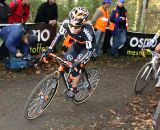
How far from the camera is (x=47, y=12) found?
11.8m

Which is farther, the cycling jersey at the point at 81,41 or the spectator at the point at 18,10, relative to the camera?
the spectator at the point at 18,10

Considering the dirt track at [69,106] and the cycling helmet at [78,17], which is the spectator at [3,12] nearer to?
the dirt track at [69,106]

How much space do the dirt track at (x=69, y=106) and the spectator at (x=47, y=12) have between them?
2.20 meters

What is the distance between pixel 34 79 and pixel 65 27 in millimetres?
2683

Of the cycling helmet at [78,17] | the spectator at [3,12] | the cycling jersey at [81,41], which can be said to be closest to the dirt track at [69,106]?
the cycling jersey at [81,41]

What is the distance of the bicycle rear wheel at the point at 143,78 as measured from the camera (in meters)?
9.40

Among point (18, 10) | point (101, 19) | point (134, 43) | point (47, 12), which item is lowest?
point (134, 43)

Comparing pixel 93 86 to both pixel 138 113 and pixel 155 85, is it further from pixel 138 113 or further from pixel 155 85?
pixel 155 85

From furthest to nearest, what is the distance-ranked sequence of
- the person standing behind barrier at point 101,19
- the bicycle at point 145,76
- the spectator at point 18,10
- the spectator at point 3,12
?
the person standing behind barrier at point 101,19
the spectator at point 18,10
the spectator at point 3,12
the bicycle at point 145,76

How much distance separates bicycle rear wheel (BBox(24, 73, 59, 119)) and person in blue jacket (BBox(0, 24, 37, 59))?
2.66m

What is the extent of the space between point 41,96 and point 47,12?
4731mm

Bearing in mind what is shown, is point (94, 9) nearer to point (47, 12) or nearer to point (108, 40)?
point (108, 40)

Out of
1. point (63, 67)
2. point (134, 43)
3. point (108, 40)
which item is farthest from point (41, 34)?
point (63, 67)

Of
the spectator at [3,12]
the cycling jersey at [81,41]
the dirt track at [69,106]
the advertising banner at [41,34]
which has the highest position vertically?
the spectator at [3,12]
